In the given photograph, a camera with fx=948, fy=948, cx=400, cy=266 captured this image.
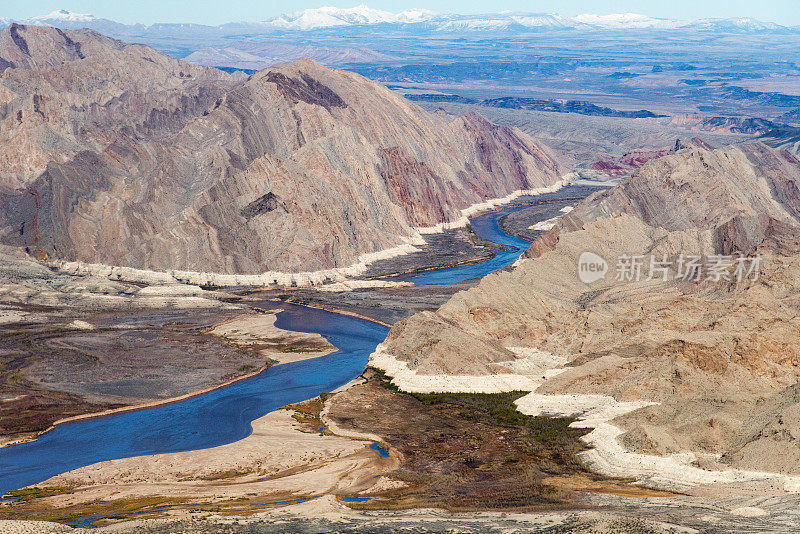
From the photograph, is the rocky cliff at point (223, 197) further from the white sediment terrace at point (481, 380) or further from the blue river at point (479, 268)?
the white sediment terrace at point (481, 380)

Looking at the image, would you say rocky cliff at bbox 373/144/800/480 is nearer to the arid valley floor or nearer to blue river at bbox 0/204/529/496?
the arid valley floor

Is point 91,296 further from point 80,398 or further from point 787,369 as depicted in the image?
point 787,369

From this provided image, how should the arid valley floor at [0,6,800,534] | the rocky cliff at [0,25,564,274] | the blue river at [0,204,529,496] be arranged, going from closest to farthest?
the arid valley floor at [0,6,800,534] < the blue river at [0,204,529,496] < the rocky cliff at [0,25,564,274]

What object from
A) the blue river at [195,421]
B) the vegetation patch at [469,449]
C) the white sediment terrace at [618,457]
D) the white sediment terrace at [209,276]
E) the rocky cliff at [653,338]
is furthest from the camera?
the white sediment terrace at [209,276]

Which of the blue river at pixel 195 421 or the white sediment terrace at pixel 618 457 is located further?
the blue river at pixel 195 421

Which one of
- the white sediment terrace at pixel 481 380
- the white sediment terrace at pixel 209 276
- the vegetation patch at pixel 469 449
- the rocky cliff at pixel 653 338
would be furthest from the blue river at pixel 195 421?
the white sediment terrace at pixel 209 276

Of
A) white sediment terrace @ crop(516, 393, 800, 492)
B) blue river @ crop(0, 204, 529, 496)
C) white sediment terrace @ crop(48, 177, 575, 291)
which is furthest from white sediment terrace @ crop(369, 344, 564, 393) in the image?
white sediment terrace @ crop(48, 177, 575, 291)
